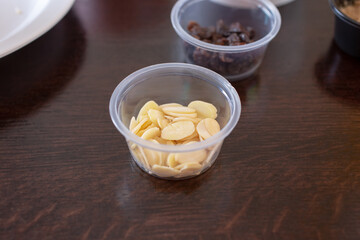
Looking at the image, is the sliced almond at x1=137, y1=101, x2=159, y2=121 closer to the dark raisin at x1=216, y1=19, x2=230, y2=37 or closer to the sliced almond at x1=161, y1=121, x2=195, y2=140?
the sliced almond at x1=161, y1=121, x2=195, y2=140

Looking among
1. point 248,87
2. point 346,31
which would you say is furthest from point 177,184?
point 346,31

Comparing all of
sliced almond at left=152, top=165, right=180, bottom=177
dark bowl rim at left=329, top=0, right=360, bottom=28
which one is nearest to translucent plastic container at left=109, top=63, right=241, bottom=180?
sliced almond at left=152, top=165, right=180, bottom=177

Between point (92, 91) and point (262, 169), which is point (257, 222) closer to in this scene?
point (262, 169)

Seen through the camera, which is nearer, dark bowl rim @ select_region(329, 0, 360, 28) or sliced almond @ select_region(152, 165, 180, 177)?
sliced almond @ select_region(152, 165, 180, 177)

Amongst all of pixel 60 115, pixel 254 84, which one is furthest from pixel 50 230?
pixel 254 84

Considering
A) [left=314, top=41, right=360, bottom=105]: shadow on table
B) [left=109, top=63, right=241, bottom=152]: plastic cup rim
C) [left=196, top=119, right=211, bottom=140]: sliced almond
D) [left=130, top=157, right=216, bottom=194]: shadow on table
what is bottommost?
[left=130, top=157, right=216, bottom=194]: shadow on table

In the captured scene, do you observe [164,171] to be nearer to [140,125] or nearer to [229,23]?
[140,125]
